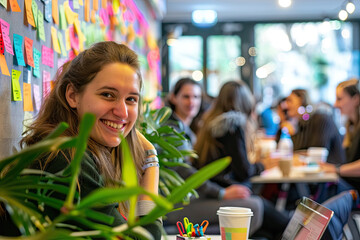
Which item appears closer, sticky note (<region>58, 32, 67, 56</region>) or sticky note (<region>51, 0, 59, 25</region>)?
sticky note (<region>51, 0, 59, 25</region>)

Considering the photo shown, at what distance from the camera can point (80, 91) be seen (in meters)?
1.54

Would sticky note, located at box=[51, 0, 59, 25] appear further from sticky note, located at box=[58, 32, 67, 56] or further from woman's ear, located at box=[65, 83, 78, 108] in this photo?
woman's ear, located at box=[65, 83, 78, 108]

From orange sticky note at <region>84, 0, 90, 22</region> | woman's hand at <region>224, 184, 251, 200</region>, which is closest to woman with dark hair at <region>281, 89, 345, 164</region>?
woman's hand at <region>224, 184, 251, 200</region>

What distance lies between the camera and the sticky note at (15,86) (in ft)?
5.56

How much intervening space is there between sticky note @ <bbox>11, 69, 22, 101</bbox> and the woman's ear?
0.24m

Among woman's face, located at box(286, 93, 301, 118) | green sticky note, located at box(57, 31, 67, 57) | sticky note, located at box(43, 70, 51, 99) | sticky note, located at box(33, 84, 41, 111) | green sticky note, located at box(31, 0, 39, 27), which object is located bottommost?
woman's face, located at box(286, 93, 301, 118)

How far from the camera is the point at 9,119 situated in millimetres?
1682

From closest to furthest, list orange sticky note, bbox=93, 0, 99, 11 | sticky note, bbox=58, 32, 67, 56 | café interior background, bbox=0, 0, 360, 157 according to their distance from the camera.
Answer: sticky note, bbox=58, 32, 67, 56 < orange sticky note, bbox=93, 0, 99, 11 < café interior background, bbox=0, 0, 360, 157

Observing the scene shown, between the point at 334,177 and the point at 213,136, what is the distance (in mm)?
1190

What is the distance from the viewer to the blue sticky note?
67.3 inches

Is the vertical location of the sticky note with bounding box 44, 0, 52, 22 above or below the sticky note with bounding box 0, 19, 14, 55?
above

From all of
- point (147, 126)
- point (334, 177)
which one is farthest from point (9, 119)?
point (334, 177)

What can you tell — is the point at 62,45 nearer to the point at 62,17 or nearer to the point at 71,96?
the point at 62,17

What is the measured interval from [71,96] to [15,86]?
0.27 metres
